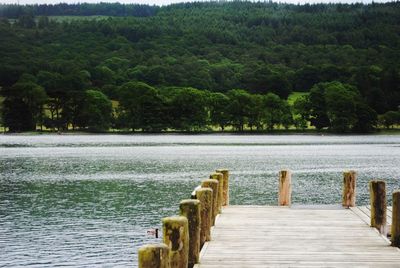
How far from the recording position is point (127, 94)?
563ft

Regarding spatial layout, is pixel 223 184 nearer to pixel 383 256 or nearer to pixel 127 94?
pixel 383 256

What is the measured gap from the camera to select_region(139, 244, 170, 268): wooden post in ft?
30.1

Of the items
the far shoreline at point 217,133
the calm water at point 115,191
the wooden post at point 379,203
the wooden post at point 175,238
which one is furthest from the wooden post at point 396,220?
the far shoreline at point 217,133

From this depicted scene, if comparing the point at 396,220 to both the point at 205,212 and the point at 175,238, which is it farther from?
the point at 175,238

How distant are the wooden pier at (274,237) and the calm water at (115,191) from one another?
774cm

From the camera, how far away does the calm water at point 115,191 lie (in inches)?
1073

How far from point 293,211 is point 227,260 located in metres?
7.62

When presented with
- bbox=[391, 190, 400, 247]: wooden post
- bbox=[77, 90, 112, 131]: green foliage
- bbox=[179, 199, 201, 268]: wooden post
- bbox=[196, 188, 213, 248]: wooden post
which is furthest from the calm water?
bbox=[77, 90, 112, 131]: green foliage

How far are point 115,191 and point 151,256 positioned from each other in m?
41.2

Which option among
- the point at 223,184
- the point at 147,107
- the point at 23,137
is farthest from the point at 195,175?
the point at 23,137

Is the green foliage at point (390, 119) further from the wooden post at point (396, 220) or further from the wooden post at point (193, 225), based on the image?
the wooden post at point (193, 225)

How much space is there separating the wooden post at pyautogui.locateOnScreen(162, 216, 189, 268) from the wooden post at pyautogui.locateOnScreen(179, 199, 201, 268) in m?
1.01

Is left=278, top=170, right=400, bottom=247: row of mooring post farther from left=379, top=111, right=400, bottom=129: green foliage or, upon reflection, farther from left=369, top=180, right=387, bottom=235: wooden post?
left=379, top=111, right=400, bottom=129: green foliage

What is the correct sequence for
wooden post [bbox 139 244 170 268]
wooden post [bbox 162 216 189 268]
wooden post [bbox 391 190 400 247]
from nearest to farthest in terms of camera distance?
wooden post [bbox 139 244 170 268], wooden post [bbox 162 216 189 268], wooden post [bbox 391 190 400 247]
